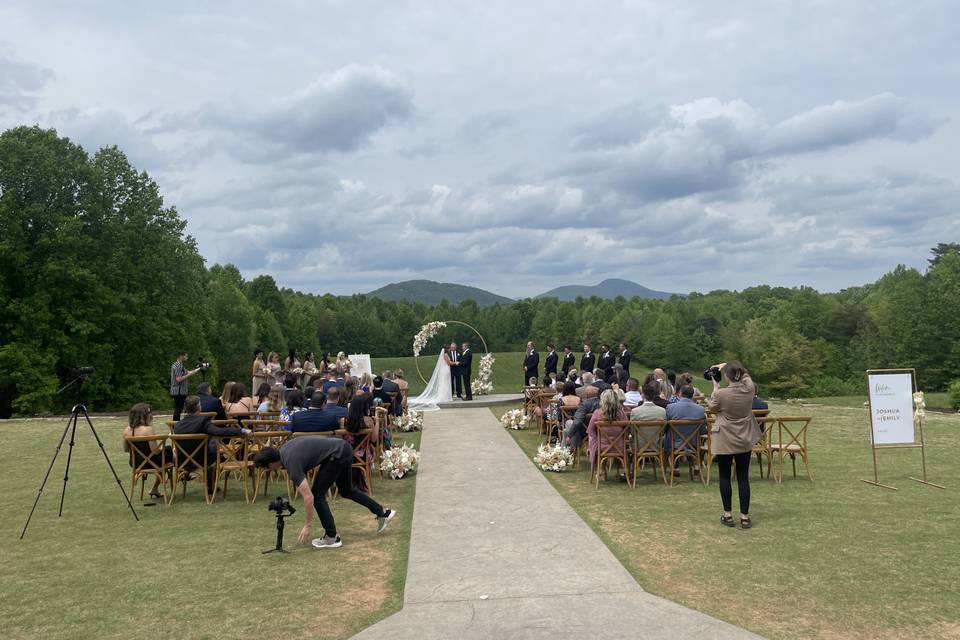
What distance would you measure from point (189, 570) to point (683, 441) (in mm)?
6161

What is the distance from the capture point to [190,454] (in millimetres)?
8617

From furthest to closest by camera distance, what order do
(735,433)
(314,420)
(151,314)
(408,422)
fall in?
(151,314) < (408,422) < (314,420) < (735,433)

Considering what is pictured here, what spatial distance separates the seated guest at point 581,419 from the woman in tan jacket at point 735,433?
128 inches

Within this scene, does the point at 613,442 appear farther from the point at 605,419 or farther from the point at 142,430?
the point at 142,430

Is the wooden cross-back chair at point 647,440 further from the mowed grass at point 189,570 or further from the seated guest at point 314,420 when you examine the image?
the seated guest at point 314,420

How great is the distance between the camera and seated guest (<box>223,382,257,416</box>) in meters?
10.3

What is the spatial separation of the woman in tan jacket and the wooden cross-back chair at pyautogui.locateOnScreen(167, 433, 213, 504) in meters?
5.95

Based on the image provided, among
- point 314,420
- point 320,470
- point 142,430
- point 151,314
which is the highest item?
point 151,314

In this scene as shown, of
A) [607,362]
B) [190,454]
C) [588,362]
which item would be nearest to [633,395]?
[190,454]

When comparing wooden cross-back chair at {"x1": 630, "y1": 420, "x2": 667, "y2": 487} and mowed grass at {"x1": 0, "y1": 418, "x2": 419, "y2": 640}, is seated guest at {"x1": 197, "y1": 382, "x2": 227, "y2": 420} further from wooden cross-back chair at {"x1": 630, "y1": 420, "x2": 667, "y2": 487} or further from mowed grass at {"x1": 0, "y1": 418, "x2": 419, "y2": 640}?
wooden cross-back chair at {"x1": 630, "y1": 420, "x2": 667, "y2": 487}

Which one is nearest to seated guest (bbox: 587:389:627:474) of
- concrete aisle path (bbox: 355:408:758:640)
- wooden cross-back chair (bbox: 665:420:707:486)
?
wooden cross-back chair (bbox: 665:420:707:486)

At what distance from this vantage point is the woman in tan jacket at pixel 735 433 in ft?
22.7

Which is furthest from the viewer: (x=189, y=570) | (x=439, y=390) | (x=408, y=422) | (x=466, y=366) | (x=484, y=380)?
(x=484, y=380)

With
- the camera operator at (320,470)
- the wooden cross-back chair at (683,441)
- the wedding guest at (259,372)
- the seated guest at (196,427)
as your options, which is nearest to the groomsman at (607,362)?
the wedding guest at (259,372)
